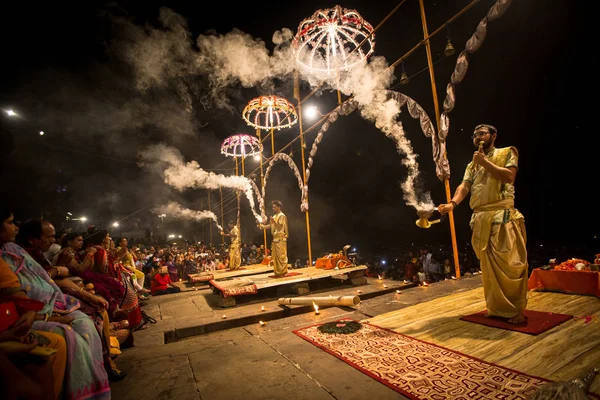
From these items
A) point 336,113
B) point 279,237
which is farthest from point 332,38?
point 279,237

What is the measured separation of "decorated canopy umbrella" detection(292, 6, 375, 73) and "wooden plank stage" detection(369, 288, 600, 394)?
289 inches

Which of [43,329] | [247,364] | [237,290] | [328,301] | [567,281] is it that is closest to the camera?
[43,329]

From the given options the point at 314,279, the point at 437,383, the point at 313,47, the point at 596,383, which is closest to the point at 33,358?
the point at 437,383

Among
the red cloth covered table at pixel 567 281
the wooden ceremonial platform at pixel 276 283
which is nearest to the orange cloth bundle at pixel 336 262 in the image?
the wooden ceremonial platform at pixel 276 283

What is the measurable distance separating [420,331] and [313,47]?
910cm

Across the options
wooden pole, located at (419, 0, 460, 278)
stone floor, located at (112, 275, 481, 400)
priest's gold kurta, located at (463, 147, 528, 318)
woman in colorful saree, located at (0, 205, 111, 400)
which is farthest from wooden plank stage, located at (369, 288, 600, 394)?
woman in colorful saree, located at (0, 205, 111, 400)

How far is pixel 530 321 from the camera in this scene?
3.55 metres

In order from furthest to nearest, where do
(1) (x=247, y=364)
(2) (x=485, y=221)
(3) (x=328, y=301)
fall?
(3) (x=328, y=301) < (2) (x=485, y=221) < (1) (x=247, y=364)

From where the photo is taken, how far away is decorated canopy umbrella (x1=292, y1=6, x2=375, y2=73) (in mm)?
8852

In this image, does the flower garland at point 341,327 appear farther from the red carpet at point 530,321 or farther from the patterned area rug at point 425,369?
the red carpet at point 530,321

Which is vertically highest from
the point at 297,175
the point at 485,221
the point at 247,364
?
the point at 297,175

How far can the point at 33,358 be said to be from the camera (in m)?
2.05

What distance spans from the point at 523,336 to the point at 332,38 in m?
9.03

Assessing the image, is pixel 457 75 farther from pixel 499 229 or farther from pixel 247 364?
pixel 247 364
